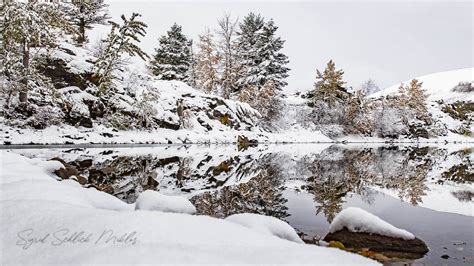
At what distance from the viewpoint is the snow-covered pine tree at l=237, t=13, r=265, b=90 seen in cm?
3691

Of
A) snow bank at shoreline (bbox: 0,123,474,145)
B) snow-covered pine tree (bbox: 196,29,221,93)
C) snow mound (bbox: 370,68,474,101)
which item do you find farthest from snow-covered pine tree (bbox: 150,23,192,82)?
snow mound (bbox: 370,68,474,101)

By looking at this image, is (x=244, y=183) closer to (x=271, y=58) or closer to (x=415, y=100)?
(x=271, y=58)

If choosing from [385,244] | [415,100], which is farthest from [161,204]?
[415,100]

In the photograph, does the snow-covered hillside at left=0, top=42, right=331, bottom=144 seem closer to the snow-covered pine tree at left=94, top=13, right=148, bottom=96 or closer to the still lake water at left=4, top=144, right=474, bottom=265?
the snow-covered pine tree at left=94, top=13, right=148, bottom=96

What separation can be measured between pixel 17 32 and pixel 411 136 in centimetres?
4918

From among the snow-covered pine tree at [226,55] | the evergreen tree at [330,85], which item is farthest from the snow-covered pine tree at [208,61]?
the evergreen tree at [330,85]

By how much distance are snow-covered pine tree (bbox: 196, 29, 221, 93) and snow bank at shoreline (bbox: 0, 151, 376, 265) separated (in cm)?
3272

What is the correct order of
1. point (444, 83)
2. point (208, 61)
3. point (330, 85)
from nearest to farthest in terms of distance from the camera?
point (208, 61) → point (330, 85) → point (444, 83)

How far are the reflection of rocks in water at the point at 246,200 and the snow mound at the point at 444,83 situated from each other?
250 feet

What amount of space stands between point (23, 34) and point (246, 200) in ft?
47.5

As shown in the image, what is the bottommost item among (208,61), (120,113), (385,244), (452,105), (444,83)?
(385,244)

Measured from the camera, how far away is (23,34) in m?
15.4

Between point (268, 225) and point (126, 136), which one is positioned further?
point (126, 136)

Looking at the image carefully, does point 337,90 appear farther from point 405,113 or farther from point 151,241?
point 151,241
